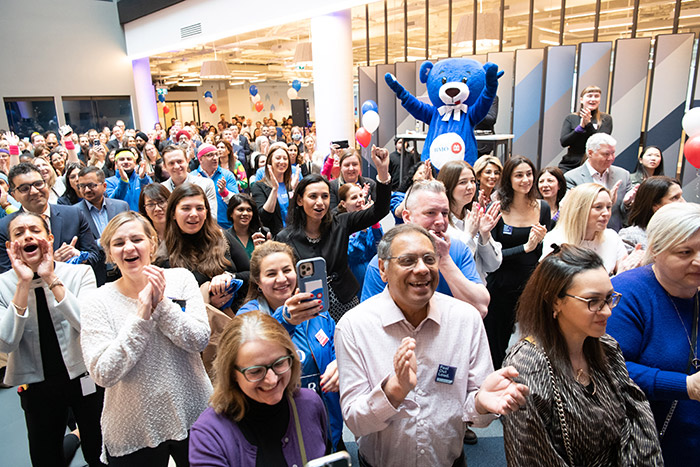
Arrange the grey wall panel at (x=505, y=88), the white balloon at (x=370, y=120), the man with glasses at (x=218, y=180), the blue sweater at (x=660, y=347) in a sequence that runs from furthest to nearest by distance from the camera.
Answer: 1. the grey wall panel at (x=505, y=88)
2. the white balloon at (x=370, y=120)
3. the man with glasses at (x=218, y=180)
4. the blue sweater at (x=660, y=347)

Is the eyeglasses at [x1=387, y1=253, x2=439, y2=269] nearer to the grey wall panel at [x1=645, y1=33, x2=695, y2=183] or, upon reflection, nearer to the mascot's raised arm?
the mascot's raised arm

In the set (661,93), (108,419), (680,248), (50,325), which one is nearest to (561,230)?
(680,248)

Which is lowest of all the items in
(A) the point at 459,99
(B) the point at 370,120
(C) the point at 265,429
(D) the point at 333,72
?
(C) the point at 265,429

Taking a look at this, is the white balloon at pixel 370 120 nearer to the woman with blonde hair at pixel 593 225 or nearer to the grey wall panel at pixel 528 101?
the grey wall panel at pixel 528 101

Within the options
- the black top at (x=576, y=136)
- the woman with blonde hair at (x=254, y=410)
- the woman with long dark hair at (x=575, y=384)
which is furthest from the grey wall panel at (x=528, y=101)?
the woman with blonde hair at (x=254, y=410)

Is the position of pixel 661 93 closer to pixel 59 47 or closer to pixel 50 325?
pixel 50 325

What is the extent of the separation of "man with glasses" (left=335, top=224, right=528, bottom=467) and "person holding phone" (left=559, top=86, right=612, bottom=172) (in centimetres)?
415

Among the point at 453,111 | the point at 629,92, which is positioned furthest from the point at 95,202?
the point at 629,92

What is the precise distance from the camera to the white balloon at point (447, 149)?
4.49 m

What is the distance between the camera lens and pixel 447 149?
451cm

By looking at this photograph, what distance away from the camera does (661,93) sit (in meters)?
6.70

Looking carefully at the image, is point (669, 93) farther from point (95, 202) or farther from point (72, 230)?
point (72, 230)

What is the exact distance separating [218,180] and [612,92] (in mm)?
6216

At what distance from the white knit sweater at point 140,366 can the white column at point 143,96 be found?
15.4 meters
